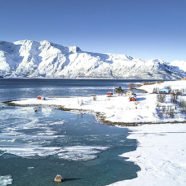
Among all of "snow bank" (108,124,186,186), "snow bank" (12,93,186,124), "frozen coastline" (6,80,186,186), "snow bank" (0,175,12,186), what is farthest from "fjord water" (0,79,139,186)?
"snow bank" (12,93,186,124)

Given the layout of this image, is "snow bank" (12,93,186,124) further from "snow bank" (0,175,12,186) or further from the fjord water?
"snow bank" (0,175,12,186)

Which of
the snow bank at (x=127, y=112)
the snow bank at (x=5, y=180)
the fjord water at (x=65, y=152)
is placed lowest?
the snow bank at (x=5, y=180)

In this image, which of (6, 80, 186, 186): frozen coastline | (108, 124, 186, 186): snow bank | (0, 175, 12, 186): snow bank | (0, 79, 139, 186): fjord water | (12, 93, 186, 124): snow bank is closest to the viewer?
(0, 175, 12, 186): snow bank

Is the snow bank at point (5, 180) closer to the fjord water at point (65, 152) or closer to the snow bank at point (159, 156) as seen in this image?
the fjord water at point (65, 152)

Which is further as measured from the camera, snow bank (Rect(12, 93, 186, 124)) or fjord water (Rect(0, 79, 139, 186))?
snow bank (Rect(12, 93, 186, 124))

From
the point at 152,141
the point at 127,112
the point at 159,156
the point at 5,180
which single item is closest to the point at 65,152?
the point at 5,180

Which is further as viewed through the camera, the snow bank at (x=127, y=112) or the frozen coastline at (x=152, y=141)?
the snow bank at (x=127, y=112)

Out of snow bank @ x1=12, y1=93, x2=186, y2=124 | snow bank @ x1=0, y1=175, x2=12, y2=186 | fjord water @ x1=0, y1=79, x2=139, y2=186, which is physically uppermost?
snow bank @ x1=12, y1=93, x2=186, y2=124

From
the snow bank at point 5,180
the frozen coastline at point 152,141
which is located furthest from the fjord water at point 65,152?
the frozen coastline at point 152,141

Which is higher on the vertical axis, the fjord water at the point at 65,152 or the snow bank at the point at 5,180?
the fjord water at the point at 65,152
